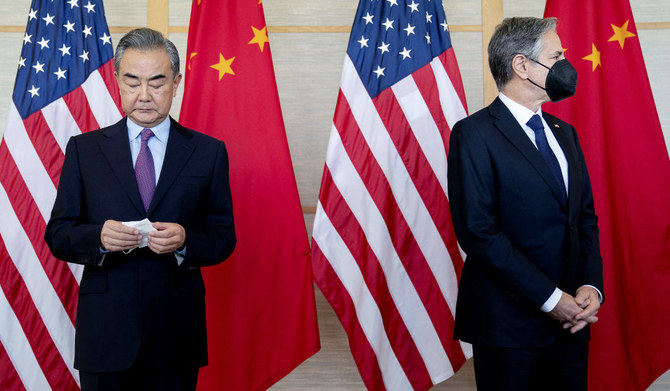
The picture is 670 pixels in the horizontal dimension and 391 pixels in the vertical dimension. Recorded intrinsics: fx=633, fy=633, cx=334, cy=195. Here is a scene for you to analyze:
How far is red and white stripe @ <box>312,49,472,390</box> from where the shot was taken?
106 inches

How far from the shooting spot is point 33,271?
2664mm

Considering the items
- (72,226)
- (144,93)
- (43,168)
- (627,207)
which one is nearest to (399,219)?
(627,207)

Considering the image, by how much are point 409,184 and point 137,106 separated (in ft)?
4.08

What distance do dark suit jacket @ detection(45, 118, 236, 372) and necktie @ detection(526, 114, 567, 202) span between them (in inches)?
40.2

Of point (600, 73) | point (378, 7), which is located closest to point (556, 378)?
point (600, 73)

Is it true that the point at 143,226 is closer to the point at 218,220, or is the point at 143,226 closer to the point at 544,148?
the point at 218,220

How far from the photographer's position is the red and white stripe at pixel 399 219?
106 inches

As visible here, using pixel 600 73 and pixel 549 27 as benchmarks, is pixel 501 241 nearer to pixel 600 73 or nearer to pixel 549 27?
pixel 549 27

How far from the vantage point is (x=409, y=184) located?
2736 millimetres

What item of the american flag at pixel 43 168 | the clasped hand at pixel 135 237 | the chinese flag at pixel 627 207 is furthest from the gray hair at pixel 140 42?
the chinese flag at pixel 627 207

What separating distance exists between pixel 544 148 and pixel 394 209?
2.86 ft

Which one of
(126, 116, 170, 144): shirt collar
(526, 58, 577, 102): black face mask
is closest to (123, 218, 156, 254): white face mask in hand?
(126, 116, 170, 144): shirt collar

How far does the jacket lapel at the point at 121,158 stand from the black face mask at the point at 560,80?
130 cm

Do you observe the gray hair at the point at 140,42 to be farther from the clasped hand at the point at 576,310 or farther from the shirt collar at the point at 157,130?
the clasped hand at the point at 576,310
